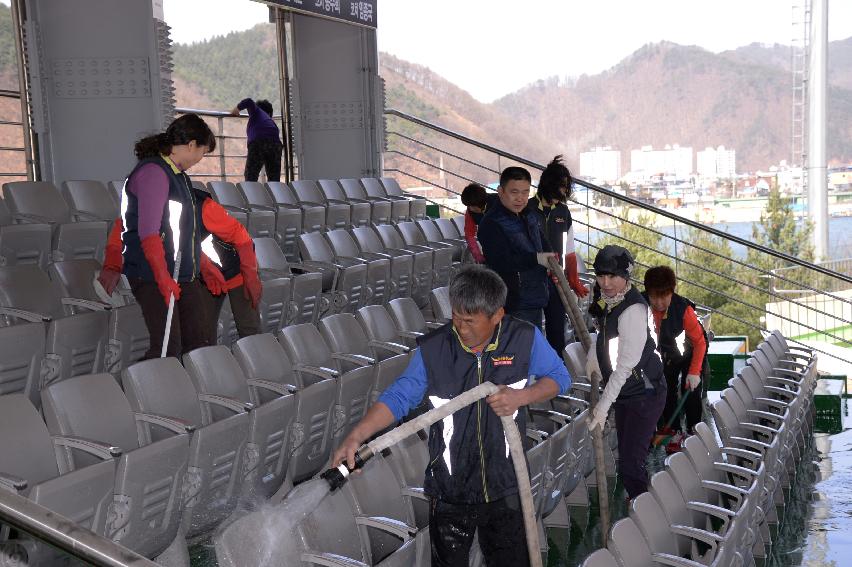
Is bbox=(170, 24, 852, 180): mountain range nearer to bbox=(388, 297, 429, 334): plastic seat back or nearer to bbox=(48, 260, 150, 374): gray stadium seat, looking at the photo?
bbox=(388, 297, 429, 334): plastic seat back

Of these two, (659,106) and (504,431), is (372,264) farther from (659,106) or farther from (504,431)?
(659,106)

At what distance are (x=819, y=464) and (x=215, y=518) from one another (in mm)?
4867

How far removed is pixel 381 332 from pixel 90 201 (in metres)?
2.27

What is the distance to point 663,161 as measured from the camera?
72.2m

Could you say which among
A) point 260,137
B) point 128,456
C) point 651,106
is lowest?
point 128,456

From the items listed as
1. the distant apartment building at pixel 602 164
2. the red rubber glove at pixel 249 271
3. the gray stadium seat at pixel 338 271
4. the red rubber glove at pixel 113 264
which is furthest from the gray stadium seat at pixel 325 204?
the distant apartment building at pixel 602 164

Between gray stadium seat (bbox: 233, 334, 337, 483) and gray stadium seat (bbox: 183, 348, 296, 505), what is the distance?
0.20ft

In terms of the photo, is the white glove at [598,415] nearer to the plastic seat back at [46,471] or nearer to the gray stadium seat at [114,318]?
the plastic seat back at [46,471]

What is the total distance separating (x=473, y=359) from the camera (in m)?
2.91

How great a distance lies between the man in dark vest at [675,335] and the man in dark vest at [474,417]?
3.21 meters

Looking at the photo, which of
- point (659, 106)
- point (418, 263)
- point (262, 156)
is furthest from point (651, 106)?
point (418, 263)

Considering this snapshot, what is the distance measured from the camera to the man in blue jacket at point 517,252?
523 centimetres

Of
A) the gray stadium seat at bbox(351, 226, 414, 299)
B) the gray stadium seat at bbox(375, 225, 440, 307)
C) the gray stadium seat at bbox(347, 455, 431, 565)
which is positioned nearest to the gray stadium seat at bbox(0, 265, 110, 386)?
the gray stadium seat at bbox(347, 455, 431, 565)

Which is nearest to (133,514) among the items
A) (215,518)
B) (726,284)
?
(215,518)
